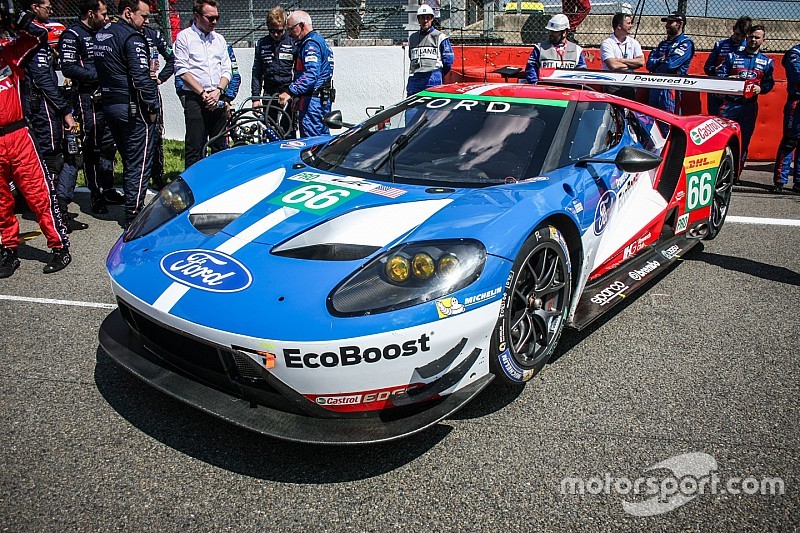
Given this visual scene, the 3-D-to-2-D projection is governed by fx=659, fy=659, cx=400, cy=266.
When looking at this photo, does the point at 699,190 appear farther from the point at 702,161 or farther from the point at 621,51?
the point at 621,51

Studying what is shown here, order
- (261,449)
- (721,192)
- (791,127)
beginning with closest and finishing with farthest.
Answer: (261,449), (721,192), (791,127)

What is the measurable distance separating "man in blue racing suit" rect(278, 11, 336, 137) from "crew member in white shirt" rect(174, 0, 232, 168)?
0.70 m

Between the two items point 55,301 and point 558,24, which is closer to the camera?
point 55,301

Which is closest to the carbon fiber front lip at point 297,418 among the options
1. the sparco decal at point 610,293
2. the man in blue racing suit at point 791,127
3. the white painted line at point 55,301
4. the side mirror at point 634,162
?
the sparco decal at point 610,293

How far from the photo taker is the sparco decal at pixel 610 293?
327 cm

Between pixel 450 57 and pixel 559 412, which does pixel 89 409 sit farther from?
pixel 450 57

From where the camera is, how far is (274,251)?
8.29 feet

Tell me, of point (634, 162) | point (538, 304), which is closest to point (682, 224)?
point (634, 162)

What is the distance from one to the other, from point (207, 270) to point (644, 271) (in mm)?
2428

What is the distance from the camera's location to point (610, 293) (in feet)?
11.0

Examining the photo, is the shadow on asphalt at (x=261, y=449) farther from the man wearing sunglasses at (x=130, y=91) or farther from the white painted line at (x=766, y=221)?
the white painted line at (x=766, y=221)

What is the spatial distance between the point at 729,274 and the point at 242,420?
3.52 metres

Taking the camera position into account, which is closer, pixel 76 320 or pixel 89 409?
pixel 89 409

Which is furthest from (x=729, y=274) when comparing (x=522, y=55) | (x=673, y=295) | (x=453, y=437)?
(x=522, y=55)
